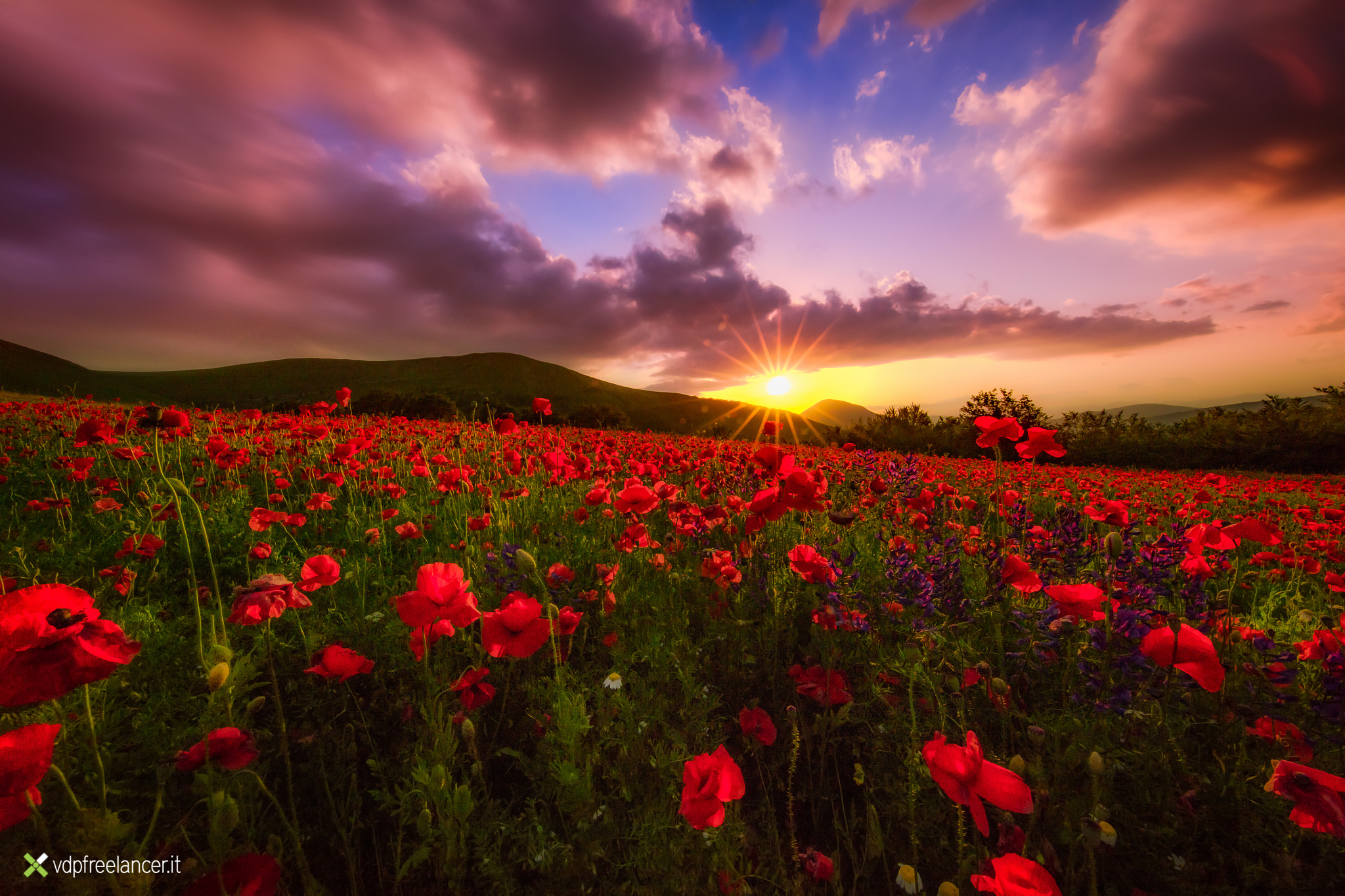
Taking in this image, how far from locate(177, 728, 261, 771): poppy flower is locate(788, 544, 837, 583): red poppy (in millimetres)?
1958

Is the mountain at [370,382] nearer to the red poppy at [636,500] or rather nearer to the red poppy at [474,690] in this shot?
the red poppy at [636,500]

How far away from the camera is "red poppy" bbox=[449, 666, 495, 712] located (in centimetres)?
159

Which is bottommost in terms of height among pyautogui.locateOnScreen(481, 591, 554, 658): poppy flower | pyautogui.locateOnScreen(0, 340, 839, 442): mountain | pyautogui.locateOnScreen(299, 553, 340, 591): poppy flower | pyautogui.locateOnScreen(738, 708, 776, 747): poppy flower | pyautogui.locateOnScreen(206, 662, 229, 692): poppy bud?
pyautogui.locateOnScreen(738, 708, 776, 747): poppy flower

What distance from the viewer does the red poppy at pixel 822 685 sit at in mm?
1899

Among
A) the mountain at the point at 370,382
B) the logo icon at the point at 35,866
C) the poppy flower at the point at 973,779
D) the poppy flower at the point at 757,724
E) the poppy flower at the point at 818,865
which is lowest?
the poppy flower at the point at 818,865

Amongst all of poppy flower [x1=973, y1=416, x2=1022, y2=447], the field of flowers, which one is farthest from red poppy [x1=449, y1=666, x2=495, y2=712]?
poppy flower [x1=973, y1=416, x2=1022, y2=447]

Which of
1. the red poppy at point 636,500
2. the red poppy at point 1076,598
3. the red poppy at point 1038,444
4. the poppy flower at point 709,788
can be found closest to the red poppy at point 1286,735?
the red poppy at point 1076,598

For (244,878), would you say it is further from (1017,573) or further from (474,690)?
(1017,573)

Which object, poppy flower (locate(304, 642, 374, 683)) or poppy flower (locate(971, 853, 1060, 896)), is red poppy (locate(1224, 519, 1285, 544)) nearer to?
poppy flower (locate(971, 853, 1060, 896))

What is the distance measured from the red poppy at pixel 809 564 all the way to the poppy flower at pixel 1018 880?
1172 mm

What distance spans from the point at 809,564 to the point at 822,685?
1.62ft

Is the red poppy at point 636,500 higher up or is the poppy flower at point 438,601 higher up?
the red poppy at point 636,500

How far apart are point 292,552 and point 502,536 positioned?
136 centimetres

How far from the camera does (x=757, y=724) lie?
1.83m
